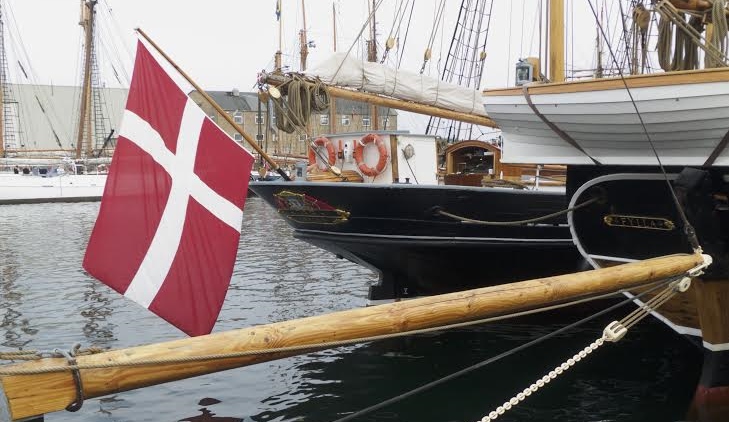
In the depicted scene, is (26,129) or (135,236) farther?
(26,129)

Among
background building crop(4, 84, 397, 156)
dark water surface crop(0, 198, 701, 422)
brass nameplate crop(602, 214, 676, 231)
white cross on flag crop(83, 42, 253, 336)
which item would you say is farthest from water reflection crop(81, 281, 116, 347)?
background building crop(4, 84, 397, 156)

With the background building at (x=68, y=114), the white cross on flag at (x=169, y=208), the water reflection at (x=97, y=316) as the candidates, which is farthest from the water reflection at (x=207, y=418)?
the background building at (x=68, y=114)

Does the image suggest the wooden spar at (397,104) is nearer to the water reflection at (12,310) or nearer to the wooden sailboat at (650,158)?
the wooden sailboat at (650,158)

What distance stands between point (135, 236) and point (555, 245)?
652cm

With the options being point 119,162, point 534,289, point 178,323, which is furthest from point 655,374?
point 119,162

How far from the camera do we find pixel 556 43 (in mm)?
8984

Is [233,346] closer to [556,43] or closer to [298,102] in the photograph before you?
[556,43]

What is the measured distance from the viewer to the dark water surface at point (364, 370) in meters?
7.08

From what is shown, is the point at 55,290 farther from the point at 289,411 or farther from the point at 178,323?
the point at 178,323

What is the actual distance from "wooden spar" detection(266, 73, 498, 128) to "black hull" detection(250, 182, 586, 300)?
263 cm

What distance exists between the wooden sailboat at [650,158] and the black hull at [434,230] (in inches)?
69.4

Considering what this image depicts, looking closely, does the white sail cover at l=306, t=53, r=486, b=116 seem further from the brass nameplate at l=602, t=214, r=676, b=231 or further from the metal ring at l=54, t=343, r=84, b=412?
the metal ring at l=54, t=343, r=84, b=412

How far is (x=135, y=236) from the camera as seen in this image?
5.11 m

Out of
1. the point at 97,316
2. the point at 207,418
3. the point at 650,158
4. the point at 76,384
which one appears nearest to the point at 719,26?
the point at 650,158
